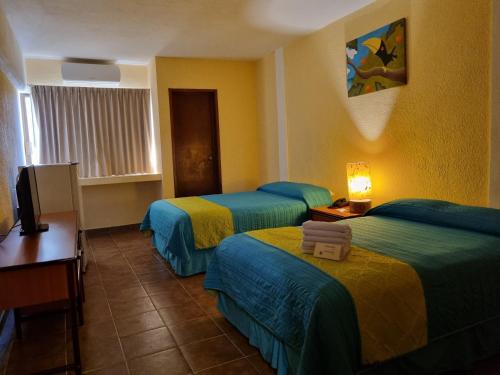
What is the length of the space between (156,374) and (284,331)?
0.80 meters

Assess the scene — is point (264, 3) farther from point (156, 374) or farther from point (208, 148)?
point (156, 374)

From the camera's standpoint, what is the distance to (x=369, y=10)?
11.7 feet

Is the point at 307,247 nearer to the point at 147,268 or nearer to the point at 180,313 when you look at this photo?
the point at 180,313

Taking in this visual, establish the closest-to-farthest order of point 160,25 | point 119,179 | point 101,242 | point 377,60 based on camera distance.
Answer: point 377,60
point 160,25
point 101,242
point 119,179

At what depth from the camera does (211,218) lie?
357 centimetres

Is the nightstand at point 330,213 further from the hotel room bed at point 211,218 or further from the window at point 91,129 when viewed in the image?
the window at point 91,129

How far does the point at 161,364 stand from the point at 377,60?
9.98ft

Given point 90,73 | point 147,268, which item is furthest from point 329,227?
point 90,73

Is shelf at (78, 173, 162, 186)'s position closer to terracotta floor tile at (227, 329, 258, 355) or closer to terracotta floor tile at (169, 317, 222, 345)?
terracotta floor tile at (169, 317, 222, 345)

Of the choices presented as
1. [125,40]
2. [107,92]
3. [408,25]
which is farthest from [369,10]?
[107,92]

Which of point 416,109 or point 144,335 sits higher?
point 416,109

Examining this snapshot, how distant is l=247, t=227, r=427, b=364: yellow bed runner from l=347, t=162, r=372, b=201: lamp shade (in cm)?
177

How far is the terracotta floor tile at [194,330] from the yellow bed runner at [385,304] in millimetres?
1032

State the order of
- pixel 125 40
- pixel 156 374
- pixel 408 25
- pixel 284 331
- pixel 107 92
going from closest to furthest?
pixel 284 331
pixel 156 374
pixel 408 25
pixel 125 40
pixel 107 92
